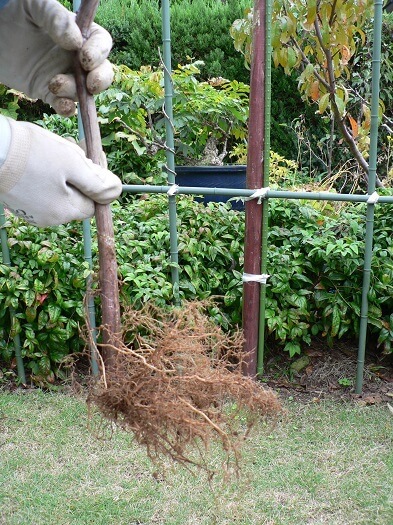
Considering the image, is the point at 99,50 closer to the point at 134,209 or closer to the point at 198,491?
the point at 198,491

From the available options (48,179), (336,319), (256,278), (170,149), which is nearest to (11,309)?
(170,149)

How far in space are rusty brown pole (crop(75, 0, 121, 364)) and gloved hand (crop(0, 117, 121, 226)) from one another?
0.16ft

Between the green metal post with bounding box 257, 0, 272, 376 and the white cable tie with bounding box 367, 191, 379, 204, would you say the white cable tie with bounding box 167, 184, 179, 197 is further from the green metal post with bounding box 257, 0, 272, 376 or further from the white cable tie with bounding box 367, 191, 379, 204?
the white cable tie with bounding box 367, 191, 379, 204

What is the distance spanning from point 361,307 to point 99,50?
220cm

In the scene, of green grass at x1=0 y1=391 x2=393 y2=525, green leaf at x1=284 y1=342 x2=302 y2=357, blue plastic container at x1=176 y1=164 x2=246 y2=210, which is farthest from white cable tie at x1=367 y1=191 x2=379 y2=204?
blue plastic container at x1=176 y1=164 x2=246 y2=210

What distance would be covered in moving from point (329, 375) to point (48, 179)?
2476 millimetres

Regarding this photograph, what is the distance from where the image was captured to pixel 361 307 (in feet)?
11.3

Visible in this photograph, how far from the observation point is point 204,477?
2846 millimetres

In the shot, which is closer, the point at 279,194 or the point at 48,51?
the point at 48,51

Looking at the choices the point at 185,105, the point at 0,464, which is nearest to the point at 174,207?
the point at 185,105

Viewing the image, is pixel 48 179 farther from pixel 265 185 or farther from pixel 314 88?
pixel 314 88

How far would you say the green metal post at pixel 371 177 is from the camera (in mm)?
3162

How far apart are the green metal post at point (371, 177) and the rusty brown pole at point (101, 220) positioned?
5.86 ft

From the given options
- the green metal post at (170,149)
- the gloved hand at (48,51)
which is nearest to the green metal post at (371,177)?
the green metal post at (170,149)
